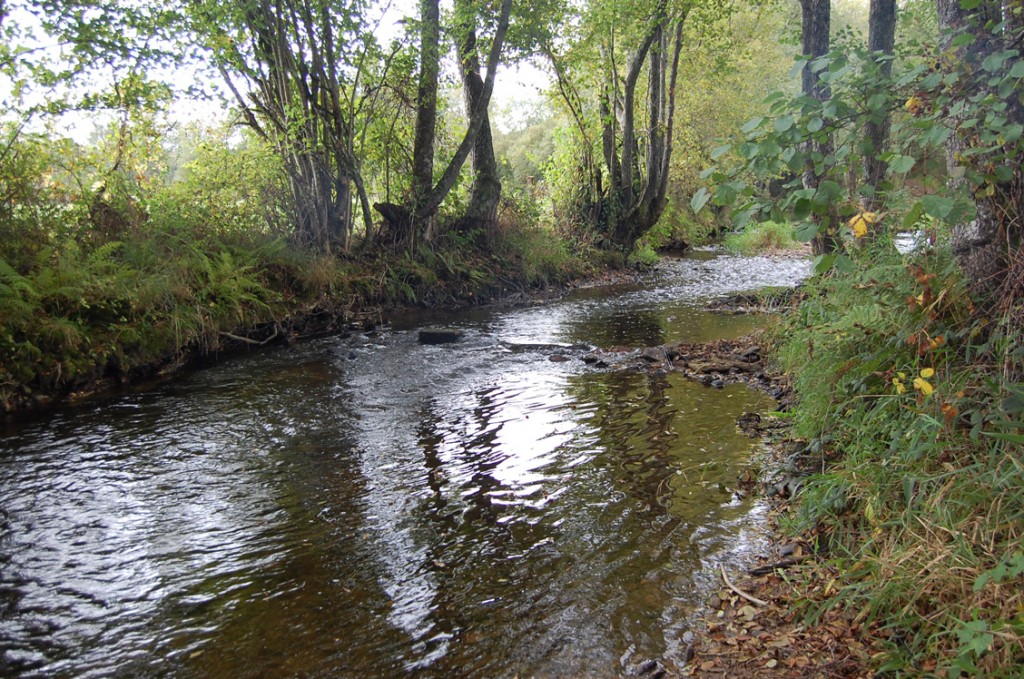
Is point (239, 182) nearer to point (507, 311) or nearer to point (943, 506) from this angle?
point (507, 311)

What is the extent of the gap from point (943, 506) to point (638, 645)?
1.60 meters

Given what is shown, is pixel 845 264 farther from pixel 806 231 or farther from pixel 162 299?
pixel 162 299

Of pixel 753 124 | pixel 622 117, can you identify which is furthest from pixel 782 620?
pixel 622 117

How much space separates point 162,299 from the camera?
9.35 meters

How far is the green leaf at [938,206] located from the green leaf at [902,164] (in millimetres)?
192

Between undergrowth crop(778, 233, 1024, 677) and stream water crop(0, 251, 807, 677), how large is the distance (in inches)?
28.4

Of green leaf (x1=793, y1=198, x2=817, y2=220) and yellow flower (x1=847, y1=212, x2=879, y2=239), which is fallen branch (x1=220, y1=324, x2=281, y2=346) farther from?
yellow flower (x1=847, y1=212, x2=879, y2=239)

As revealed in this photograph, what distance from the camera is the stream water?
3355 mm

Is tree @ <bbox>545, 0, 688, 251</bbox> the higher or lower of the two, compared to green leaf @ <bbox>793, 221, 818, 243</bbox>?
higher

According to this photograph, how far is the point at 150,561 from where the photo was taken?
4270 mm

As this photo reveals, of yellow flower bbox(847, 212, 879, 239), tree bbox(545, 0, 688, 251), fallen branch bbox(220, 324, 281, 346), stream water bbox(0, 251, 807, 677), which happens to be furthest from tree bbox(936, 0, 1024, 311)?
tree bbox(545, 0, 688, 251)

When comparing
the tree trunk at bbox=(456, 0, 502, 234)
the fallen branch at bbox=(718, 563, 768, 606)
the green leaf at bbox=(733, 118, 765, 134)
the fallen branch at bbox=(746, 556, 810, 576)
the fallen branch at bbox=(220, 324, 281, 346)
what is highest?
the tree trunk at bbox=(456, 0, 502, 234)

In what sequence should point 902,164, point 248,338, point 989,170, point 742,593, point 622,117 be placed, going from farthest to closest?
1. point 622,117
2. point 248,338
3. point 742,593
4. point 989,170
5. point 902,164

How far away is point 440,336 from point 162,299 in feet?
13.6
